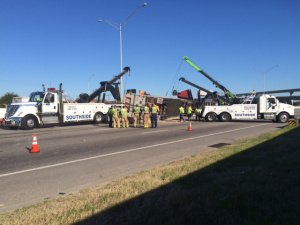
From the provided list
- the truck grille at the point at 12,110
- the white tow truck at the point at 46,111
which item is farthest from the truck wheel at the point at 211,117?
the truck grille at the point at 12,110

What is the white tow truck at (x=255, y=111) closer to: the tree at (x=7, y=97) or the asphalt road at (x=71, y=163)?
the asphalt road at (x=71, y=163)

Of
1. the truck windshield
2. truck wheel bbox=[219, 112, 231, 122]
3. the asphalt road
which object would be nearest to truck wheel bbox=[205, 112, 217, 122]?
truck wheel bbox=[219, 112, 231, 122]

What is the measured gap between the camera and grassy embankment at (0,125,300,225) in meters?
4.93

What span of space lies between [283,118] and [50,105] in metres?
18.4

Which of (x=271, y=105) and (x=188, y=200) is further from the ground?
(x=271, y=105)

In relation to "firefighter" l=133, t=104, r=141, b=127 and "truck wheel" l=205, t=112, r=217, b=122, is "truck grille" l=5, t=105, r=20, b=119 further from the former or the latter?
"truck wheel" l=205, t=112, r=217, b=122

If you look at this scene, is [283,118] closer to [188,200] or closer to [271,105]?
[271,105]

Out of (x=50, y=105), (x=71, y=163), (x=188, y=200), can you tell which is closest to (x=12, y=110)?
(x=50, y=105)

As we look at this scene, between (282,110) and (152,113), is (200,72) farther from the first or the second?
(152,113)

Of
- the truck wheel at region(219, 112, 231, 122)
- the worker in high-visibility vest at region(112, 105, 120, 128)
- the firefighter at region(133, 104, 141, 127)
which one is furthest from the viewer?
the truck wheel at region(219, 112, 231, 122)

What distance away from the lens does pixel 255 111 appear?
31969 millimetres

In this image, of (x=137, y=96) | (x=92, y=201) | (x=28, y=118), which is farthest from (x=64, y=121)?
(x=92, y=201)

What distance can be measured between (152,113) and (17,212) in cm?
2016

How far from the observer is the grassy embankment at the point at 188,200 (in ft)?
16.2
